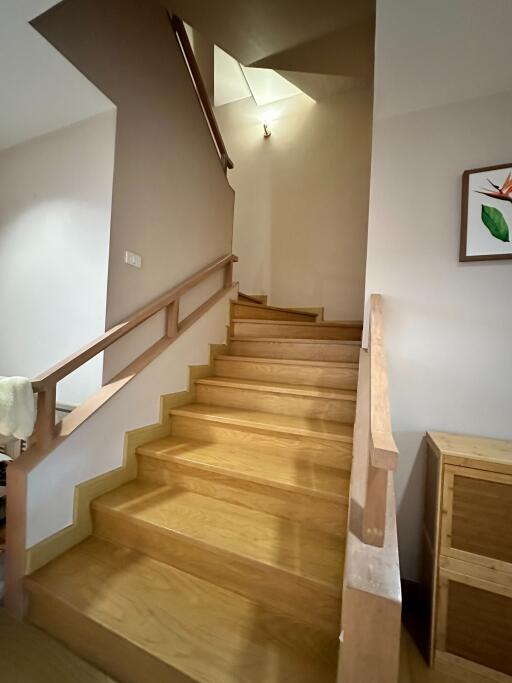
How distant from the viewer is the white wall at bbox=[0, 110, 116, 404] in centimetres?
161

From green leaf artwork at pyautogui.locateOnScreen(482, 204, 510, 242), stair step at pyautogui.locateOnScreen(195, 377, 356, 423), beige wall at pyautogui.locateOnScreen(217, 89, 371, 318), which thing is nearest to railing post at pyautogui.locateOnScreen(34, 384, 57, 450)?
stair step at pyautogui.locateOnScreen(195, 377, 356, 423)

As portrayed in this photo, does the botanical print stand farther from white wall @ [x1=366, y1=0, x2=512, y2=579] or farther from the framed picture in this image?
white wall @ [x1=366, y1=0, x2=512, y2=579]

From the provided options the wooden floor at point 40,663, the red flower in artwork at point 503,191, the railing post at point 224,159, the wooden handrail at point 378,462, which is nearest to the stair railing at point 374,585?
the wooden handrail at point 378,462

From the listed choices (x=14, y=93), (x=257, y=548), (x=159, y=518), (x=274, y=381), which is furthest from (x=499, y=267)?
(x=14, y=93)

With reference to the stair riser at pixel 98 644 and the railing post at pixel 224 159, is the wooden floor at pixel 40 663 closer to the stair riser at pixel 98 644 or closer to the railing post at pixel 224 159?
the stair riser at pixel 98 644

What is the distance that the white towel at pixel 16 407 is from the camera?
3.67 feet

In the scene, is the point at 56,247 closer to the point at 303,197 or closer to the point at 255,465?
the point at 255,465

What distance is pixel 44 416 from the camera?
1270mm

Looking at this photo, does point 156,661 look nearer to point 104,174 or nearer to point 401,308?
point 401,308

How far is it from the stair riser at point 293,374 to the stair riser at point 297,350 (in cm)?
23

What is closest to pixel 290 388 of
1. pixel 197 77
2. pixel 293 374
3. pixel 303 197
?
pixel 293 374

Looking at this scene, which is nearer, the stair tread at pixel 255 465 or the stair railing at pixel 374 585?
the stair railing at pixel 374 585

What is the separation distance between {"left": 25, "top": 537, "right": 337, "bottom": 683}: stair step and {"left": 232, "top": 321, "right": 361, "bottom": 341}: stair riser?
1.83 meters

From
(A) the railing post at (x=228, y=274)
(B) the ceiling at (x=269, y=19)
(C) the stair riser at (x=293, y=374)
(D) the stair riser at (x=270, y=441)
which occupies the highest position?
(B) the ceiling at (x=269, y=19)
